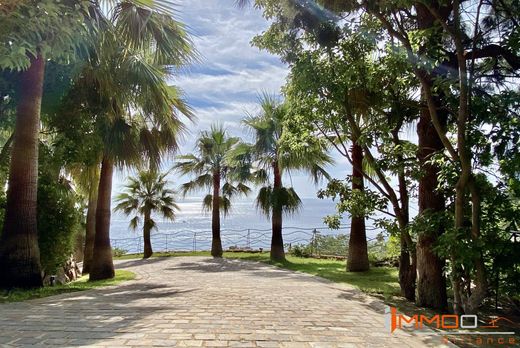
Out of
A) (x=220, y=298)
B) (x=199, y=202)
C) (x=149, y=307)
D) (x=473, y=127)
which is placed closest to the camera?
(x=473, y=127)

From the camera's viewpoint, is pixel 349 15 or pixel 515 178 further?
pixel 349 15

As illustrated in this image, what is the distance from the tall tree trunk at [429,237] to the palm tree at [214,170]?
13.4 meters

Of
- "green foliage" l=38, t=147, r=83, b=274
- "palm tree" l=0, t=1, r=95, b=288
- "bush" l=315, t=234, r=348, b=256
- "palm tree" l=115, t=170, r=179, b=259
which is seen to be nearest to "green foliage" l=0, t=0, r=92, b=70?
"palm tree" l=0, t=1, r=95, b=288

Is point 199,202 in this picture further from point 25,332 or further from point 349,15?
point 25,332

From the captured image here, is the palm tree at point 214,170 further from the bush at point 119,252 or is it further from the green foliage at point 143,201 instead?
the bush at point 119,252

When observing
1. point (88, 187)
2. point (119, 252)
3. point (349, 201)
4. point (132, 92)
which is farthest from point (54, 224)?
point (119, 252)

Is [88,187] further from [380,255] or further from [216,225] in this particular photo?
[380,255]

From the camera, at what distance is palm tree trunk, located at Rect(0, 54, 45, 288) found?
6891 millimetres

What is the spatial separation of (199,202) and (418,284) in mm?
15477


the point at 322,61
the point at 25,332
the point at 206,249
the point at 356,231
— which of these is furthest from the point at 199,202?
the point at 25,332

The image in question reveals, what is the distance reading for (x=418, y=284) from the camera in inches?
258

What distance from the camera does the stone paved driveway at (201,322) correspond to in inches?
148

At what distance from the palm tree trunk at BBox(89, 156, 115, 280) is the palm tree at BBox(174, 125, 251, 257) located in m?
7.98

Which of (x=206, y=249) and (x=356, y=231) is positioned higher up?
(x=356, y=231)
